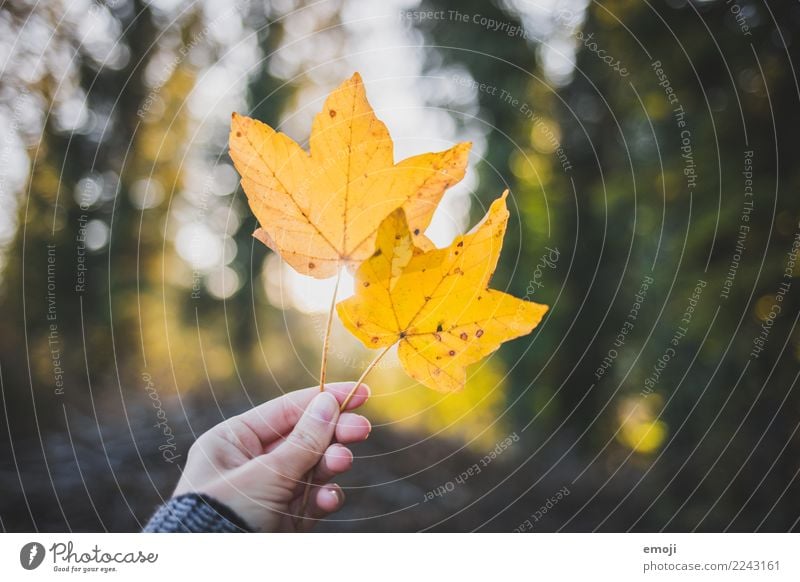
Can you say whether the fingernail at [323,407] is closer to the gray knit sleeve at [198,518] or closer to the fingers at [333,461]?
the fingers at [333,461]

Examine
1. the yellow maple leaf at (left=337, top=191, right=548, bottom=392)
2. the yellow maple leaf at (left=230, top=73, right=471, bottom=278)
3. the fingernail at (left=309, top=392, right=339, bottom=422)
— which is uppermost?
the yellow maple leaf at (left=230, top=73, right=471, bottom=278)

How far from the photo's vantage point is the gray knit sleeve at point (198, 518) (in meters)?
0.60

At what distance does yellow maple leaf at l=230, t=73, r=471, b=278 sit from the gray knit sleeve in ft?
0.97

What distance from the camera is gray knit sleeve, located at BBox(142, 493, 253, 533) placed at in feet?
1.97

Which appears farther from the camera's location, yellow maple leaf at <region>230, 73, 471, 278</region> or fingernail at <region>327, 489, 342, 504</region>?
fingernail at <region>327, 489, 342, 504</region>

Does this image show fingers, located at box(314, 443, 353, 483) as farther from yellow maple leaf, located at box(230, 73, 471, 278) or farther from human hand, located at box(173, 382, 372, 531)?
yellow maple leaf, located at box(230, 73, 471, 278)

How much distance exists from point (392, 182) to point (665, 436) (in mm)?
848

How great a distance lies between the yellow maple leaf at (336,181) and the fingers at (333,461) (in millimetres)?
168

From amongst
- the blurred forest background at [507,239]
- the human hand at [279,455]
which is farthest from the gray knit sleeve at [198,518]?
the blurred forest background at [507,239]

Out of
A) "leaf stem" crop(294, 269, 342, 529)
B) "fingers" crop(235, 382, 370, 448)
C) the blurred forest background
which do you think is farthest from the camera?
the blurred forest background

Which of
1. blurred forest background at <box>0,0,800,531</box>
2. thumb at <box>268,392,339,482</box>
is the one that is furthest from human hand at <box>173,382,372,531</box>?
blurred forest background at <box>0,0,800,531</box>

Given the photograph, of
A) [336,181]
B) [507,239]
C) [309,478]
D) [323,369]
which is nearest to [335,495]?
[309,478]

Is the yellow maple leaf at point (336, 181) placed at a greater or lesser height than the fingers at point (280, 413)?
greater
